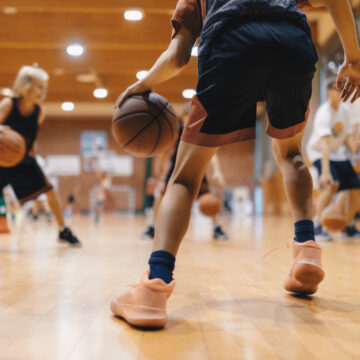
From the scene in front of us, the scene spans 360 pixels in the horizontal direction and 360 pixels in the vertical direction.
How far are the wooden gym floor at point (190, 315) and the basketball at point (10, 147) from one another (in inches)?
36.1

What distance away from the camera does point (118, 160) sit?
16.9 m

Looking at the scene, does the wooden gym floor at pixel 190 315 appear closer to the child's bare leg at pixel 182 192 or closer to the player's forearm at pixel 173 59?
the child's bare leg at pixel 182 192

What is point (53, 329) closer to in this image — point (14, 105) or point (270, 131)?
point (270, 131)

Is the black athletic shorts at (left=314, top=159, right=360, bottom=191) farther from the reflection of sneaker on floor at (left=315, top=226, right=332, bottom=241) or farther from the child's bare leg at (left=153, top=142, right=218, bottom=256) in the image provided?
the child's bare leg at (left=153, top=142, right=218, bottom=256)

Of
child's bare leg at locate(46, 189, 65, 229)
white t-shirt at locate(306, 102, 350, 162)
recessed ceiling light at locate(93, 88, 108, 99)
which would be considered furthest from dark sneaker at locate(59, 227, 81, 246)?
recessed ceiling light at locate(93, 88, 108, 99)

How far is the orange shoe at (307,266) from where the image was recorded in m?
1.60

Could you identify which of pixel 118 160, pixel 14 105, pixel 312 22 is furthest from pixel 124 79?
pixel 14 105

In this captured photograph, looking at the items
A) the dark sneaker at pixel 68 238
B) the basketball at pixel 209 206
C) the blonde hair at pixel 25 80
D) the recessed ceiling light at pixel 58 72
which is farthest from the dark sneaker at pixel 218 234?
the recessed ceiling light at pixel 58 72

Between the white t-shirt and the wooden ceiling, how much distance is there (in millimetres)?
1463

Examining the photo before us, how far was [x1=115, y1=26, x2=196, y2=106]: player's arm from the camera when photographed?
151cm

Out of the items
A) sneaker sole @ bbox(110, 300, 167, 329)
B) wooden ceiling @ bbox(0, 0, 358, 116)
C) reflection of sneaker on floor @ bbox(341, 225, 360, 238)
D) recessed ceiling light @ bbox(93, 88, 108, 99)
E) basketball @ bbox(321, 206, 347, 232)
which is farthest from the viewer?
recessed ceiling light @ bbox(93, 88, 108, 99)

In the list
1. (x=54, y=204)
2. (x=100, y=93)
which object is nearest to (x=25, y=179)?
(x=54, y=204)

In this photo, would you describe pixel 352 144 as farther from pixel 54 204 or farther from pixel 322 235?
pixel 54 204

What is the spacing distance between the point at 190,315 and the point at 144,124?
0.75 metres
